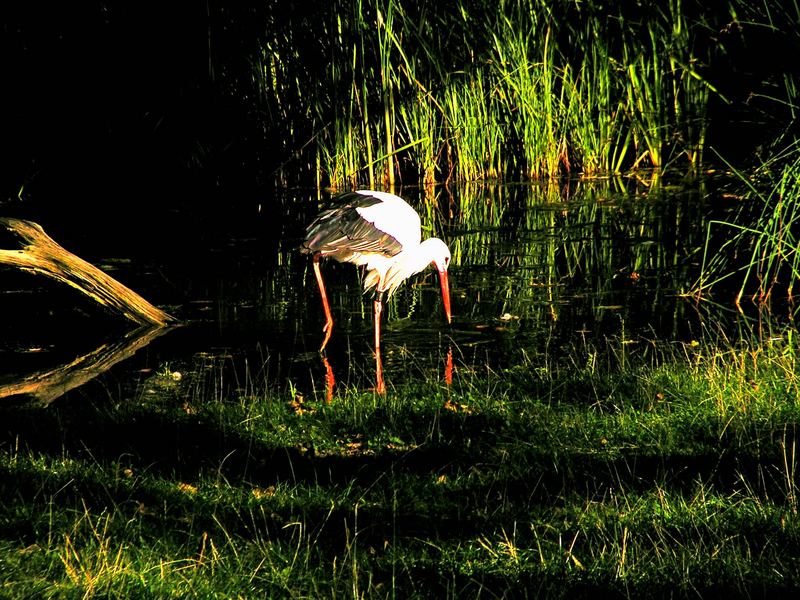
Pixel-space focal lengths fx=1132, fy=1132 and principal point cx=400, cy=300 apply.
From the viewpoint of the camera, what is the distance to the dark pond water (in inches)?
269

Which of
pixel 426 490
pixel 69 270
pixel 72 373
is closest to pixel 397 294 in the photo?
pixel 69 270

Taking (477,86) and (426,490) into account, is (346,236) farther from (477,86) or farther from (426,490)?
(477,86)

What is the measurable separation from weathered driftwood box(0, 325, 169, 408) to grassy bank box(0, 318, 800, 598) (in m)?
0.88

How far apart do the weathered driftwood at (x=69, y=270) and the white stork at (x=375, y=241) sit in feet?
4.00

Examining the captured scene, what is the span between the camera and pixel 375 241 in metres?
8.05

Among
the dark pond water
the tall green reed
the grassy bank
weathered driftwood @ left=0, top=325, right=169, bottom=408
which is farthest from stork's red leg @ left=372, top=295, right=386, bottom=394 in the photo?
the tall green reed

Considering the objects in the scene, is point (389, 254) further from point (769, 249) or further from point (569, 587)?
point (569, 587)

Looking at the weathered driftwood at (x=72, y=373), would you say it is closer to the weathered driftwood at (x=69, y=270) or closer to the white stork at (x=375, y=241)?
the weathered driftwood at (x=69, y=270)

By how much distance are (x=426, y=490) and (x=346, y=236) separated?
4123 millimetres

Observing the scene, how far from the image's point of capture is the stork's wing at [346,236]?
315 inches

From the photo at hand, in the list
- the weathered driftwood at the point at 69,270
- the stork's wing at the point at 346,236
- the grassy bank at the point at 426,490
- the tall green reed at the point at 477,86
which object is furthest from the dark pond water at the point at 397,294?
the grassy bank at the point at 426,490

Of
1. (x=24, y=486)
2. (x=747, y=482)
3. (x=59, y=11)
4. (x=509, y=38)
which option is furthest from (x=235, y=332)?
(x=59, y=11)

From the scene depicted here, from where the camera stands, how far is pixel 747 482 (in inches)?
156

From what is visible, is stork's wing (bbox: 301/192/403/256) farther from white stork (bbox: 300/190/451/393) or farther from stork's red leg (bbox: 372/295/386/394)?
stork's red leg (bbox: 372/295/386/394)
